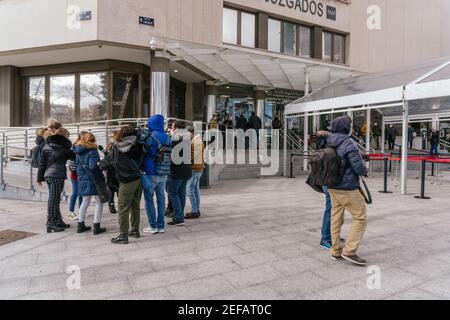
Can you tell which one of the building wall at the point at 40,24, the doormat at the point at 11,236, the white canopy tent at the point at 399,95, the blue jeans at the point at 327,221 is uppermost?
the building wall at the point at 40,24

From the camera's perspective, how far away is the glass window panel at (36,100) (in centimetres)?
1495

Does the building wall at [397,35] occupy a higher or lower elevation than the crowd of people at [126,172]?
higher

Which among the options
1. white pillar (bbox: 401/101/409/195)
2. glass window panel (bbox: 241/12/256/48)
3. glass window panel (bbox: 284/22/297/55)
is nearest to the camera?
white pillar (bbox: 401/101/409/195)

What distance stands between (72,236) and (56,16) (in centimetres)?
973

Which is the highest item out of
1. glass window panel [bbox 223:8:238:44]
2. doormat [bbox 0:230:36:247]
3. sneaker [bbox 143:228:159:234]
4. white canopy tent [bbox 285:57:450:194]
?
glass window panel [bbox 223:8:238:44]

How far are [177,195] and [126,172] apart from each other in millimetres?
1222

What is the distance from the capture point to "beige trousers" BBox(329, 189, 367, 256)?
3.96 metres

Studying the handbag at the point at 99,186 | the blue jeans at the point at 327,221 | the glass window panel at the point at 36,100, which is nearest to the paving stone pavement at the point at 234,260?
the blue jeans at the point at 327,221

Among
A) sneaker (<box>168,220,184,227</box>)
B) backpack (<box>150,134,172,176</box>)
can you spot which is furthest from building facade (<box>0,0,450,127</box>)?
sneaker (<box>168,220,184,227</box>)

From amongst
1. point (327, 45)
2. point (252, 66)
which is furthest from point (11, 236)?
point (327, 45)

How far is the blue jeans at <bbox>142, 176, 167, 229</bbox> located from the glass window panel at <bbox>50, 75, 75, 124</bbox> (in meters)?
10.6

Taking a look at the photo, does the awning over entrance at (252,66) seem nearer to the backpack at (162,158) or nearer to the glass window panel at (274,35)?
the glass window panel at (274,35)

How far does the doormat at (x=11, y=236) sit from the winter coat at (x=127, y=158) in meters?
1.96

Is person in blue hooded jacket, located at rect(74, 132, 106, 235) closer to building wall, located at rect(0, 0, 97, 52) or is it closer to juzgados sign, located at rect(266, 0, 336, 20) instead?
building wall, located at rect(0, 0, 97, 52)
